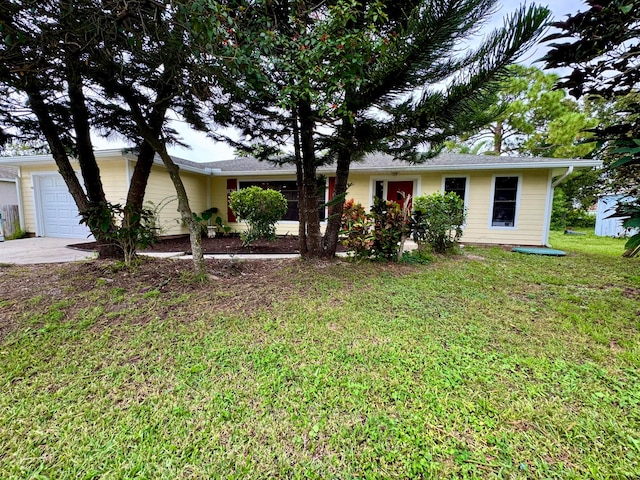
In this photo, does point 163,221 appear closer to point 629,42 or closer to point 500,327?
point 500,327

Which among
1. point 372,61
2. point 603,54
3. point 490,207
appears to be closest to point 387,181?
point 490,207

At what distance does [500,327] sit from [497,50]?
8.65ft

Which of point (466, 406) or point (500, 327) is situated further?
point (500, 327)

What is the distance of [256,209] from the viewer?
6949 millimetres

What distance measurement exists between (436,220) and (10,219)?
41.3 ft

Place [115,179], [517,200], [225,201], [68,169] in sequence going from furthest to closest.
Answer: [225,201]
[517,200]
[115,179]
[68,169]

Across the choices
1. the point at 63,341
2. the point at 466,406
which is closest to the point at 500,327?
the point at 466,406

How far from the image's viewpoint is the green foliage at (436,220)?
228 inches

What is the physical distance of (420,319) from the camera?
9.50ft

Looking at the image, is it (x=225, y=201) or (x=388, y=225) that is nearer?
(x=388, y=225)

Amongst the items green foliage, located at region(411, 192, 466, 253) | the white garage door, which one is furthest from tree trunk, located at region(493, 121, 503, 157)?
the white garage door

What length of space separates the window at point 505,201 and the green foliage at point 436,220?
11.1 feet

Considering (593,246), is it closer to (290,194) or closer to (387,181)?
(387,181)

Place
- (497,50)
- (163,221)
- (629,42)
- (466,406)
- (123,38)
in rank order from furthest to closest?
(163,221) < (629,42) < (123,38) < (497,50) < (466,406)
